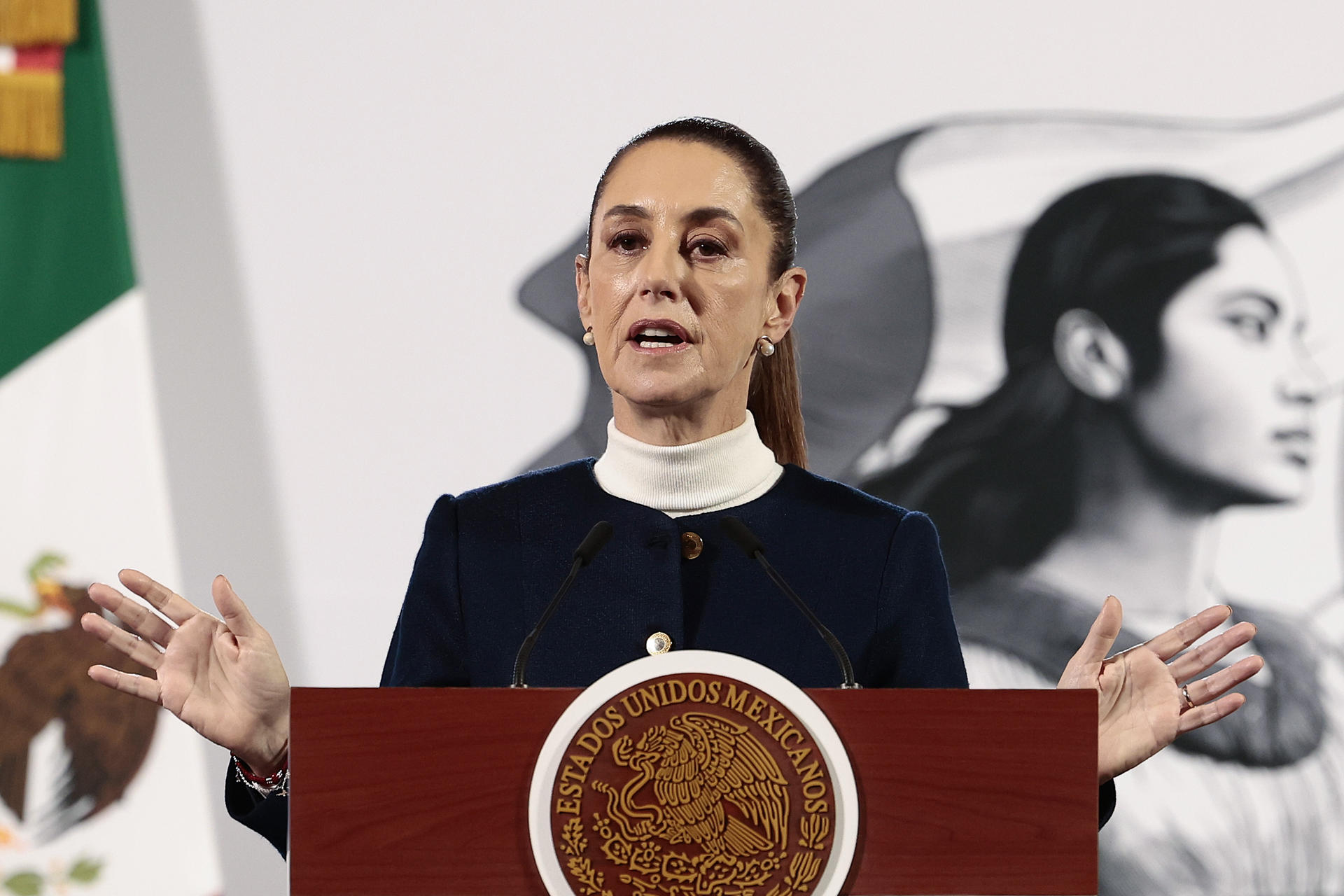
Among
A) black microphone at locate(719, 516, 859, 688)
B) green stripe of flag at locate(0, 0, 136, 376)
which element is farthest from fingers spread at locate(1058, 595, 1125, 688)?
green stripe of flag at locate(0, 0, 136, 376)

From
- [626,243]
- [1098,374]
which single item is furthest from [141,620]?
[1098,374]

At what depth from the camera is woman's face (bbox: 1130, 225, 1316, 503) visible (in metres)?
3.07

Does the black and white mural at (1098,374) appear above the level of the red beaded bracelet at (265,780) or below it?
above

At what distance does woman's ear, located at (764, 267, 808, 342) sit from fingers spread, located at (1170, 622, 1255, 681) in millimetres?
672

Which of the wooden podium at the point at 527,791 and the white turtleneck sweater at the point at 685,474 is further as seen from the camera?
the white turtleneck sweater at the point at 685,474

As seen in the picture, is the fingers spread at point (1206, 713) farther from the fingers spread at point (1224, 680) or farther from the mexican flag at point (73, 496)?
the mexican flag at point (73, 496)

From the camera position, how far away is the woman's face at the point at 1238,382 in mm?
3072

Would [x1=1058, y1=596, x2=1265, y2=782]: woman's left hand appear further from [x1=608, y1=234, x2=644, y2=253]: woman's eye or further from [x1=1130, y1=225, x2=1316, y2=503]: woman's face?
[x1=1130, y1=225, x2=1316, y2=503]: woman's face

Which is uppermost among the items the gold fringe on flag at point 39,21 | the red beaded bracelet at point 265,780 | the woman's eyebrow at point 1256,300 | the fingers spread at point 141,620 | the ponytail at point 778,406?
the gold fringe on flag at point 39,21

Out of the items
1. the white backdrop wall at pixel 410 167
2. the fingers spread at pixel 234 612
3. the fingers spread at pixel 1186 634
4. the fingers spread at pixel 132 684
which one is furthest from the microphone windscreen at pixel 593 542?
the white backdrop wall at pixel 410 167

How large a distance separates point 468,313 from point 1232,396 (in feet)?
5.95

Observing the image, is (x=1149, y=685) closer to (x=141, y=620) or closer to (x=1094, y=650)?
(x=1094, y=650)

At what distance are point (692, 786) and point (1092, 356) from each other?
2295 millimetres

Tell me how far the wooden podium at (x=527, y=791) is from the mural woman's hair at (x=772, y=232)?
0.77 m
